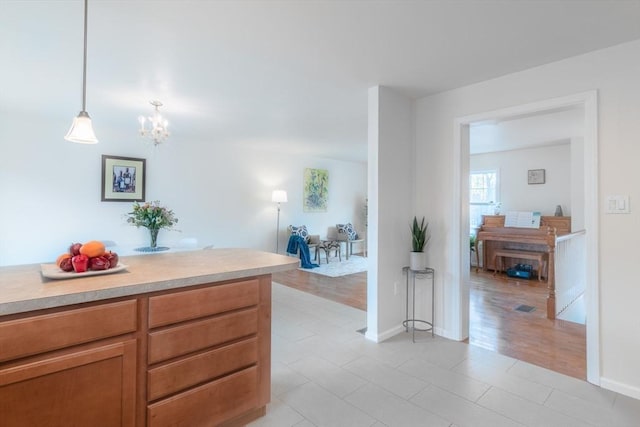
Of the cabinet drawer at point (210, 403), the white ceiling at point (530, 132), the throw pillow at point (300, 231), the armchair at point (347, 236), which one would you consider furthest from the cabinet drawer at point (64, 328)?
the armchair at point (347, 236)

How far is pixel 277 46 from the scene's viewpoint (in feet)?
7.25

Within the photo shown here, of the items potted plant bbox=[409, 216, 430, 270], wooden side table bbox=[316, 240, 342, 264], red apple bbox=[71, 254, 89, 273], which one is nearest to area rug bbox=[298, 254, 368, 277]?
wooden side table bbox=[316, 240, 342, 264]

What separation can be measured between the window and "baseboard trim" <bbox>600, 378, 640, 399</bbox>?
4426 millimetres

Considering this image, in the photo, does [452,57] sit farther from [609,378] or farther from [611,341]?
[609,378]

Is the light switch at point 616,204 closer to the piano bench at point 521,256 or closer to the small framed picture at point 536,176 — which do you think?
the piano bench at point 521,256

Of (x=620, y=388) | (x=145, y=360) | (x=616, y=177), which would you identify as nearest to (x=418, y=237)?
(x=616, y=177)

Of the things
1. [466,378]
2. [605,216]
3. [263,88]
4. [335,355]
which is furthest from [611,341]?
[263,88]

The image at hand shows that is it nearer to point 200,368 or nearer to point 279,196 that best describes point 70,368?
point 200,368

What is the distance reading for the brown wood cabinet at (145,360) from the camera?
115 centimetres

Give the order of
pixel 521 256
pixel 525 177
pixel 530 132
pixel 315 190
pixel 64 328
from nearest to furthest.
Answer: pixel 64 328 → pixel 530 132 → pixel 521 256 → pixel 525 177 → pixel 315 190

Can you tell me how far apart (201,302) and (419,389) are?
1.58 m

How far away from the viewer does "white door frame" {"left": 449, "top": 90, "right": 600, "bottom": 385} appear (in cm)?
219

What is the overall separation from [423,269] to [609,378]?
143cm

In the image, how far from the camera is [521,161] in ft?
19.9
